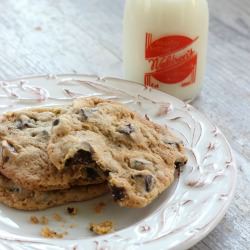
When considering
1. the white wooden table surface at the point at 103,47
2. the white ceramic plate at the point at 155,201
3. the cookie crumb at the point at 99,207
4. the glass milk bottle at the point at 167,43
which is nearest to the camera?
the white ceramic plate at the point at 155,201

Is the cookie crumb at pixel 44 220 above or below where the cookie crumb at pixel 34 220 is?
below

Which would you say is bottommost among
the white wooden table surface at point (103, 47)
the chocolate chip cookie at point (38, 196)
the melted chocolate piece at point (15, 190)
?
the white wooden table surface at point (103, 47)

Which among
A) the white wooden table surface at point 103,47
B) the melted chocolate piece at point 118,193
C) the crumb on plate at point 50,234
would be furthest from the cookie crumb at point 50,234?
the white wooden table surface at point 103,47

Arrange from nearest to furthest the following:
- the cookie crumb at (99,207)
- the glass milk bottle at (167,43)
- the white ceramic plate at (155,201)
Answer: the white ceramic plate at (155,201) < the cookie crumb at (99,207) < the glass milk bottle at (167,43)

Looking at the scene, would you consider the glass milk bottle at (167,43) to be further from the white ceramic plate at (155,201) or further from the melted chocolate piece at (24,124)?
the melted chocolate piece at (24,124)

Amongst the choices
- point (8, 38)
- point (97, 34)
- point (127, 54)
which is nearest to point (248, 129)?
point (127, 54)

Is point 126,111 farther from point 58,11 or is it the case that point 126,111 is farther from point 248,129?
point 58,11

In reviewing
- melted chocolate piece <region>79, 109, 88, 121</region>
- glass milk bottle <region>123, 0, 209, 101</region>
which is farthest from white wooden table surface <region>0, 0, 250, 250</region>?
melted chocolate piece <region>79, 109, 88, 121</region>

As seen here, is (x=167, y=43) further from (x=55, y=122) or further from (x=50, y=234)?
(x=50, y=234)
